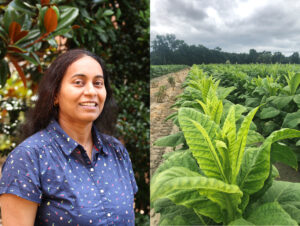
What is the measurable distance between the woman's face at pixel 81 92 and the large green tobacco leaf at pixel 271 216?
0.65 metres

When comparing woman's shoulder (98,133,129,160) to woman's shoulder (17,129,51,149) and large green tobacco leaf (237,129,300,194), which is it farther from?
large green tobacco leaf (237,129,300,194)

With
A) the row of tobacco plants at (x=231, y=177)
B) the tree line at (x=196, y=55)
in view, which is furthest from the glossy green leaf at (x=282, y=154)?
the tree line at (x=196, y=55)

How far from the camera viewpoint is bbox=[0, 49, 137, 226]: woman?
990 millimetres

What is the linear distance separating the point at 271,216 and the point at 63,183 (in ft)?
2.12

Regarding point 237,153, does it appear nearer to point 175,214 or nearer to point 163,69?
→ point 175,214

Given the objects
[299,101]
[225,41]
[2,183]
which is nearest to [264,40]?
[225,41]

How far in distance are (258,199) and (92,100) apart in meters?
0.62

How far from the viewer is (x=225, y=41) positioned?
839mm

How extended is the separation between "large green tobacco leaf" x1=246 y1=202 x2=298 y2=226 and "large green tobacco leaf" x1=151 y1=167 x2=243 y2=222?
36 millimetres

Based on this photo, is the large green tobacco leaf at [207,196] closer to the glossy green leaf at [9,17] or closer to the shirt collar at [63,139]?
the shirt collar at [63,139]

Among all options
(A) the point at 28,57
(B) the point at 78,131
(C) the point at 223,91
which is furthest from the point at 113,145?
(A) the point at 28,57

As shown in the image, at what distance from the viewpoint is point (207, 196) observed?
0.61m

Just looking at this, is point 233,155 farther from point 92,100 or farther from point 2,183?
point 2,183

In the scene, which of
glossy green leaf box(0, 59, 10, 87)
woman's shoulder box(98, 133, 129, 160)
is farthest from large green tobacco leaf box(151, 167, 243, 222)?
glossy green leaf box(0, 59, 10, 87)
